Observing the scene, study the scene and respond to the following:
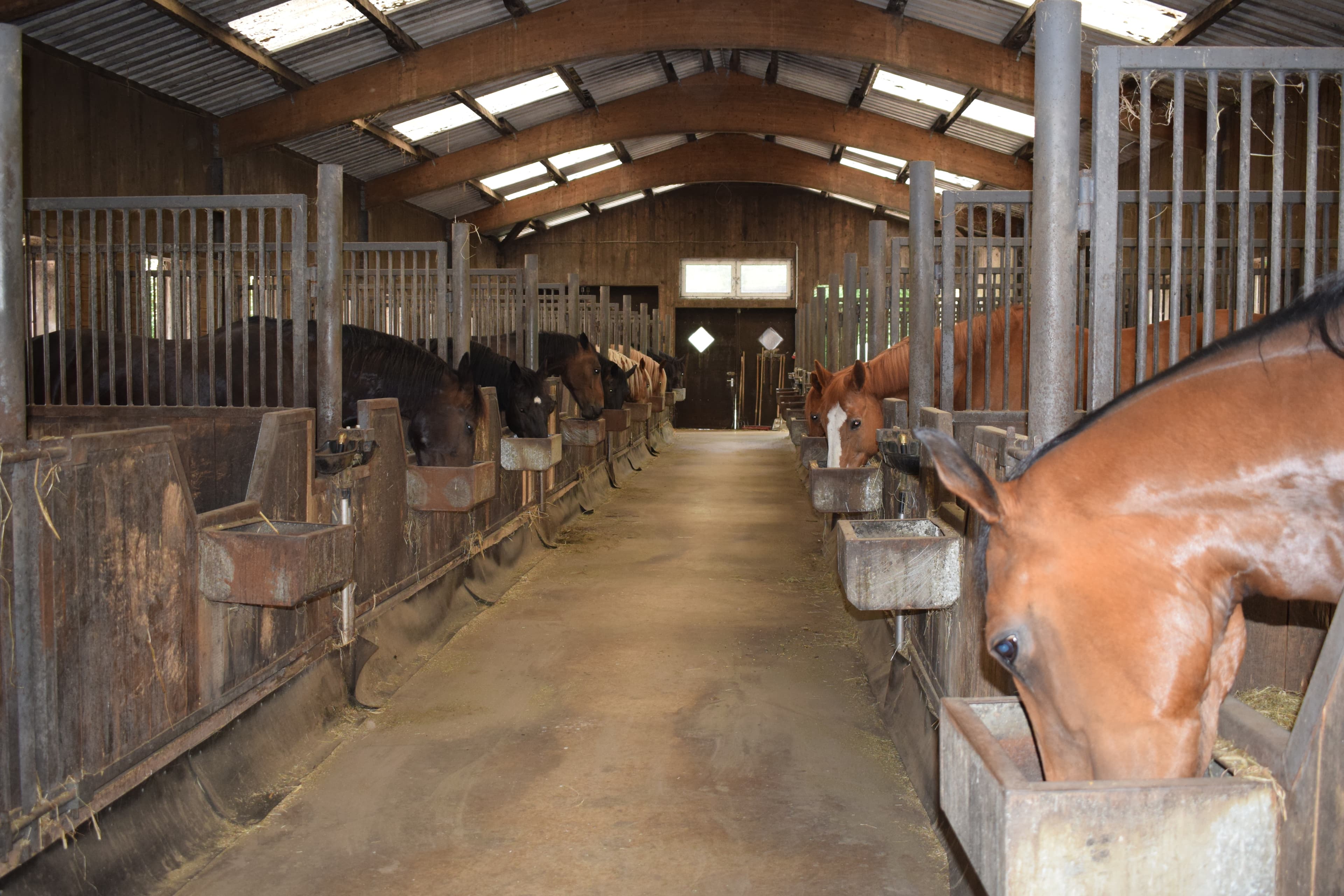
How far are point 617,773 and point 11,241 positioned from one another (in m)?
2.05

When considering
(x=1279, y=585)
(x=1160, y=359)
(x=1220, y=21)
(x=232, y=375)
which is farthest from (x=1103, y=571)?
(x=1220, y=21)

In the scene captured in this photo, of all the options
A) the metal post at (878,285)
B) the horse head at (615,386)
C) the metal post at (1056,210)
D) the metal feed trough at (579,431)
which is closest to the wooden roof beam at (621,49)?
the horse head at (615,386)

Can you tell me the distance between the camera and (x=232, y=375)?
4762 mm

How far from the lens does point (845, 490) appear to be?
15.1 ft

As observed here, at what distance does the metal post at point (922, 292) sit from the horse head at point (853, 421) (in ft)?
3.49

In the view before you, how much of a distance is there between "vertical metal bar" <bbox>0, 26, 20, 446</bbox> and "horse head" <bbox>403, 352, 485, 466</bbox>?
2669 millimetres

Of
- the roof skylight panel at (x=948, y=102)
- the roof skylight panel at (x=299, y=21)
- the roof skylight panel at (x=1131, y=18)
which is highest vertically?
the roof skylight panel at (x=948, y=102)

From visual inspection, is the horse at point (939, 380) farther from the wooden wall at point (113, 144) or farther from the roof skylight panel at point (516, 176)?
the roof skylight panel at point (516, 176)

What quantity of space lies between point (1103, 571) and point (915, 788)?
1850 mm

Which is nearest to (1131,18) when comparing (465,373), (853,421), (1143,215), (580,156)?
(853,421)

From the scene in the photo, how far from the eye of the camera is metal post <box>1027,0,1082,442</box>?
2.14 m

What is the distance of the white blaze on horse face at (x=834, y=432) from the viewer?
5.44 meters

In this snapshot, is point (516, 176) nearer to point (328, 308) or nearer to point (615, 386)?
point (615, 386)

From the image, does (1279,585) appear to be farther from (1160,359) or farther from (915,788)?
(1160,359)
